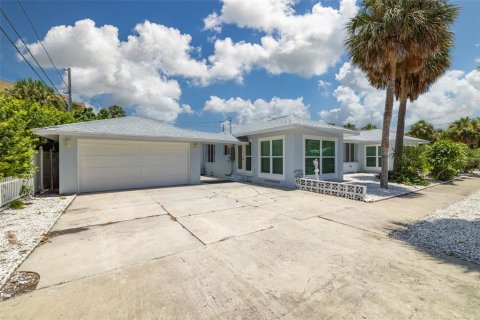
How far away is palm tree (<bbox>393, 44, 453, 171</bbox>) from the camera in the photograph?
481 inches

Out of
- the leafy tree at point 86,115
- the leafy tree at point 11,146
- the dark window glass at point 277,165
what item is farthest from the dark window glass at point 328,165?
the leafy tree at point 86,115

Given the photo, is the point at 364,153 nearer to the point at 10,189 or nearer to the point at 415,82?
the point at 415,82

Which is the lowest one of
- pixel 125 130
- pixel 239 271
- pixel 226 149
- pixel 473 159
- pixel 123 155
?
pixel 239 271

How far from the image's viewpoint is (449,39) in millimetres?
9867

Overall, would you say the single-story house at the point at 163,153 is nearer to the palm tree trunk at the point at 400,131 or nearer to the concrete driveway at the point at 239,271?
the palm tree trunk at the point at 400,131

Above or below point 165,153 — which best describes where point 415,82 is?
above

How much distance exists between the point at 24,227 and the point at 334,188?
9793 millimetres

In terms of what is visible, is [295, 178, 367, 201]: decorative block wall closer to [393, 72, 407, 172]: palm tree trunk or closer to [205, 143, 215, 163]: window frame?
[393, 72, 407, 172]: palm tree trunk

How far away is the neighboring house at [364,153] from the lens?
17.9 meters

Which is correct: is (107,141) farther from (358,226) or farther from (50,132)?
(358,226)

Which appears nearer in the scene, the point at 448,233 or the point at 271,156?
the point at 448,233

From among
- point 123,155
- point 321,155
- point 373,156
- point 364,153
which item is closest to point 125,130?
point 123,155

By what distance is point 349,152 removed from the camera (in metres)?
18.5

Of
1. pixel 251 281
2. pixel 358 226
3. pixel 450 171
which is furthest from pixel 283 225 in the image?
pixel 450 171
